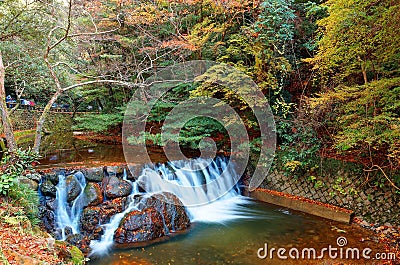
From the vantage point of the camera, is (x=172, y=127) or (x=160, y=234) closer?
(x=160, y=234)

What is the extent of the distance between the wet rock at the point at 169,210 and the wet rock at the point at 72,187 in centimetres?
153

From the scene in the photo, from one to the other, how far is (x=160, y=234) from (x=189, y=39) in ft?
22.3

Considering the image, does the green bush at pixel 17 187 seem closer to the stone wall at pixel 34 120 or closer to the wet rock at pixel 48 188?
the wet rock at pixel 48 188

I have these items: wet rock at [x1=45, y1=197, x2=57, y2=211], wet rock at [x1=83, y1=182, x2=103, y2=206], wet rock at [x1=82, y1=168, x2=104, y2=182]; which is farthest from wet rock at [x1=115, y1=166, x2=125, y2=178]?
wet rock at [x1=45, y1=197, x2=57, y2=211]

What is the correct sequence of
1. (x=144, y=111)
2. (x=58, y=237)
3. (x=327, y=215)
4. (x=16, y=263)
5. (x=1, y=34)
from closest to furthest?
(x=16, y=263) < (x=58, y=237) < (x=327, y=215) < (x=1, y=34) < (x=144, y=111)

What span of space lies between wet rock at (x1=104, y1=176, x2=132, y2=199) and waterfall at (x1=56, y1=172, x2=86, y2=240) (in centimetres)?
60

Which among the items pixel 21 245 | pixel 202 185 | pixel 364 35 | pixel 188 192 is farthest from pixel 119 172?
pixel 364 35

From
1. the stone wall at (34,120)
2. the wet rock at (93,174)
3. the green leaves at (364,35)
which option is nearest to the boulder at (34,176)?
the wet rock at (93,174)

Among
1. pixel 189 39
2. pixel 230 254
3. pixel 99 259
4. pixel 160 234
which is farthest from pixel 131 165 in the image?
pixel 189 39

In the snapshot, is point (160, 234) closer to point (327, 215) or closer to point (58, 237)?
point (58, 237)

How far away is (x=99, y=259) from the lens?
193 inches

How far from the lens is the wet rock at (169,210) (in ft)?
20.0

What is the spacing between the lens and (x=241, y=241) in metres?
5.66

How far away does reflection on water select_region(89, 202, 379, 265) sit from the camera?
4895 millimetres
